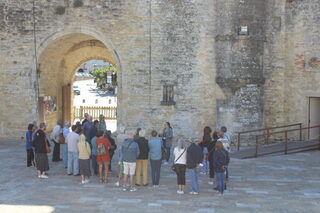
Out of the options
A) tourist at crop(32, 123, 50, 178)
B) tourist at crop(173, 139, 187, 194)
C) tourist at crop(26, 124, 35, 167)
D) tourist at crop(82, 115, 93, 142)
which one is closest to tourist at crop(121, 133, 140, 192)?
tourist at crop(173, 139, 187, 194)

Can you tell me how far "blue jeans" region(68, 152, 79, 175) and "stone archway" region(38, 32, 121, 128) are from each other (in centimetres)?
599

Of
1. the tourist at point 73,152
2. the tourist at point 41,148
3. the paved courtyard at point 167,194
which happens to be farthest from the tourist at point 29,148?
the tourist at point 73,152

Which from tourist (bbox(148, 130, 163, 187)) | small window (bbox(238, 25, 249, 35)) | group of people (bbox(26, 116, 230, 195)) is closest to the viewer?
group of people (bbox(26, 116, 230, 195))

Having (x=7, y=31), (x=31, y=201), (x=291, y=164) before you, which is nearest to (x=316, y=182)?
(x=291, y=164)

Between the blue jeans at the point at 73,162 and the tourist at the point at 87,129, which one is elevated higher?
the tourist at the point at 87,129

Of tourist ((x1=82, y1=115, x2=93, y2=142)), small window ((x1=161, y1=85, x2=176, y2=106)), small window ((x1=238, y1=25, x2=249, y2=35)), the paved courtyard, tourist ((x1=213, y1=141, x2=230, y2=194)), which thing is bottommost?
the paved courtyard

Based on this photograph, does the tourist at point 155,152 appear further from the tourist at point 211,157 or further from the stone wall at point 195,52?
the stone wall at point 195,52

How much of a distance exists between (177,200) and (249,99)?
291 inches

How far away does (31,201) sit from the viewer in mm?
8562

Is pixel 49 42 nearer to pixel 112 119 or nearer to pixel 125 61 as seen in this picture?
pixel 125 61

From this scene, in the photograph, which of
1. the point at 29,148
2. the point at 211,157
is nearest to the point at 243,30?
the point at 211,157

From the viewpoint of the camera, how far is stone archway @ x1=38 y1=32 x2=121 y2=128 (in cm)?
1670

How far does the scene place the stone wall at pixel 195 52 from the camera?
15023 mm

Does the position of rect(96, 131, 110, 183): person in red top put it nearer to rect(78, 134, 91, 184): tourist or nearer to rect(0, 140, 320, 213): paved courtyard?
rect(78, 134, 91, 184): tourist
